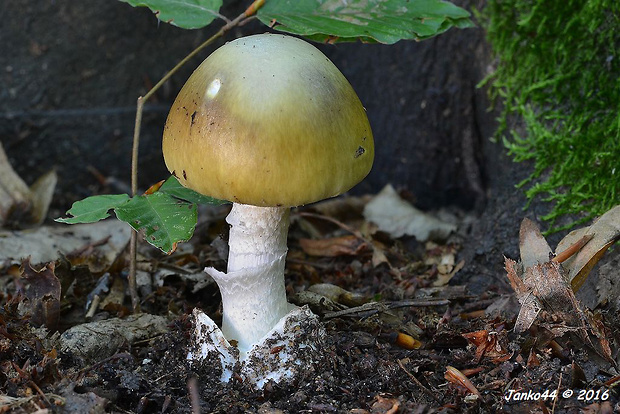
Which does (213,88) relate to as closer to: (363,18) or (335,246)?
(363,18)

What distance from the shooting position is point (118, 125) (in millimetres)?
5148

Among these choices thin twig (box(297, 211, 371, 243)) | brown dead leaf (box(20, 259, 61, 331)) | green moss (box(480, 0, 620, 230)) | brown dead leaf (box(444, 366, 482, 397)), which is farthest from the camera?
thin twig (box(297, 211, 371, 243))

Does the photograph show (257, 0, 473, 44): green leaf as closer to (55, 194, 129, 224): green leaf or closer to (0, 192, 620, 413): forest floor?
(55, 194, 129, 224): green leaf

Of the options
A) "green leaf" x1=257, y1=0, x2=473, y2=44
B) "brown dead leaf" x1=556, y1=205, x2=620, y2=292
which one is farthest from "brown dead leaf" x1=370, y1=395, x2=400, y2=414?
"green leaf" x1=257, y1=0, x2=473, y2=44

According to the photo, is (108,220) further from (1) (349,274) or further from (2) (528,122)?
(2) (528,122)

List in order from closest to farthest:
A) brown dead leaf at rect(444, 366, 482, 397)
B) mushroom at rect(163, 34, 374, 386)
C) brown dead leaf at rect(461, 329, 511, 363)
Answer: mushroom at rect(163, 34, 374, 386)
brown dead leaf at rect(444, 366, 482, 397)
brown dead leaf at rect(461, 329, 511, 363)

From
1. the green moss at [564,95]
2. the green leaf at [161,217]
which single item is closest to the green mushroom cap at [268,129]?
the green leaf at [161,217]

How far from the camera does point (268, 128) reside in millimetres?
2238

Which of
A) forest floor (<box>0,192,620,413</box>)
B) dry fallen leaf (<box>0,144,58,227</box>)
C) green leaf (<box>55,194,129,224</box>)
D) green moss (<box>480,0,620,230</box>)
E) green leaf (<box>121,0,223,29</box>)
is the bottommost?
dry fallen leaf (<box>0,144,58,227</box>)

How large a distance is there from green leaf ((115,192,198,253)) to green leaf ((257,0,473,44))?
861 mm

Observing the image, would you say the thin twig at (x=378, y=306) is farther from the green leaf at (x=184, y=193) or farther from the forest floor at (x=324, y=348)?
the green leaf at (x=184, y=193)

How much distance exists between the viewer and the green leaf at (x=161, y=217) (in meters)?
2.55

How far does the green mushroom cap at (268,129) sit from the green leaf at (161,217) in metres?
0.26

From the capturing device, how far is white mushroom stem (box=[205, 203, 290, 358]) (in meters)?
2.67
